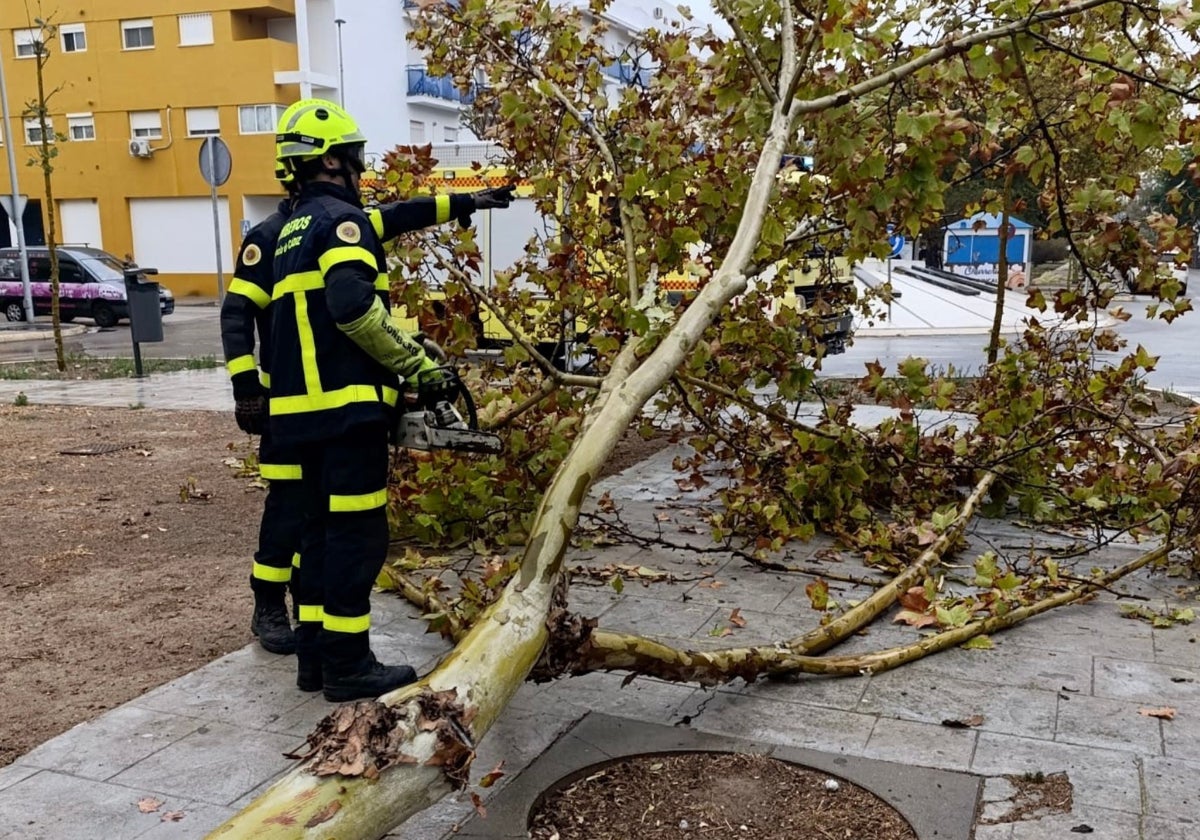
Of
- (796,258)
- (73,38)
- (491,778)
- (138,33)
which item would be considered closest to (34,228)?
(73,38)

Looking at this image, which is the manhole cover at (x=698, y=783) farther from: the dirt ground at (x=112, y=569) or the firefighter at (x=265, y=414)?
the dirt ground at (x=112, y=569)

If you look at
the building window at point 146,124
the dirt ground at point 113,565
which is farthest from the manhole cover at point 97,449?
the building window at point 146,124

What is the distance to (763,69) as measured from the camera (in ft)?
16.1

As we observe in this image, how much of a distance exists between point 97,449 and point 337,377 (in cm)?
590

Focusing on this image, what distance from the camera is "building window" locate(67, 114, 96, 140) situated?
36438 mm

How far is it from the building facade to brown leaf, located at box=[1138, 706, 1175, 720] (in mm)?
33559

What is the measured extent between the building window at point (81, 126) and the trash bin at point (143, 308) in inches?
1056

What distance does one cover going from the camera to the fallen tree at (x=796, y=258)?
444cm

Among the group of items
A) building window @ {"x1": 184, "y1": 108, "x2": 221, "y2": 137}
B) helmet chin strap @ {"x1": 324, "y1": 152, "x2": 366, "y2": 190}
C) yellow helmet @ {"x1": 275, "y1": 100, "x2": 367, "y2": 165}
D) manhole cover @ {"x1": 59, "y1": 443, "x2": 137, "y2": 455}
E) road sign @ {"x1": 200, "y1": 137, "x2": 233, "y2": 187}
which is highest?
building window @ {"x1": 184, "y1": 108, "x2": 221, "y2": 137}

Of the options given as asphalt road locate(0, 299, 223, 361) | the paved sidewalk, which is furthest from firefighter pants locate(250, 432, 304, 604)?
asphalt road locate(0, 299, 223, 361)

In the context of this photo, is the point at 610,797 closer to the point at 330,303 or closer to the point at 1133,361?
the point at 330,303

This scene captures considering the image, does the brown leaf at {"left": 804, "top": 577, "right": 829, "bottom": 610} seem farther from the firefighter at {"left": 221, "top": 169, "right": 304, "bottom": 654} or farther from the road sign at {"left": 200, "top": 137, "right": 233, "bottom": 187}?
the road sign at {"left": 200, "top": 137, "right": 233, "bottom": 187}

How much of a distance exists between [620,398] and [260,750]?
1610 millimetres

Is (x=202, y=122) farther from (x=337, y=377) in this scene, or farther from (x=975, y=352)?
(x=337, y=377)
